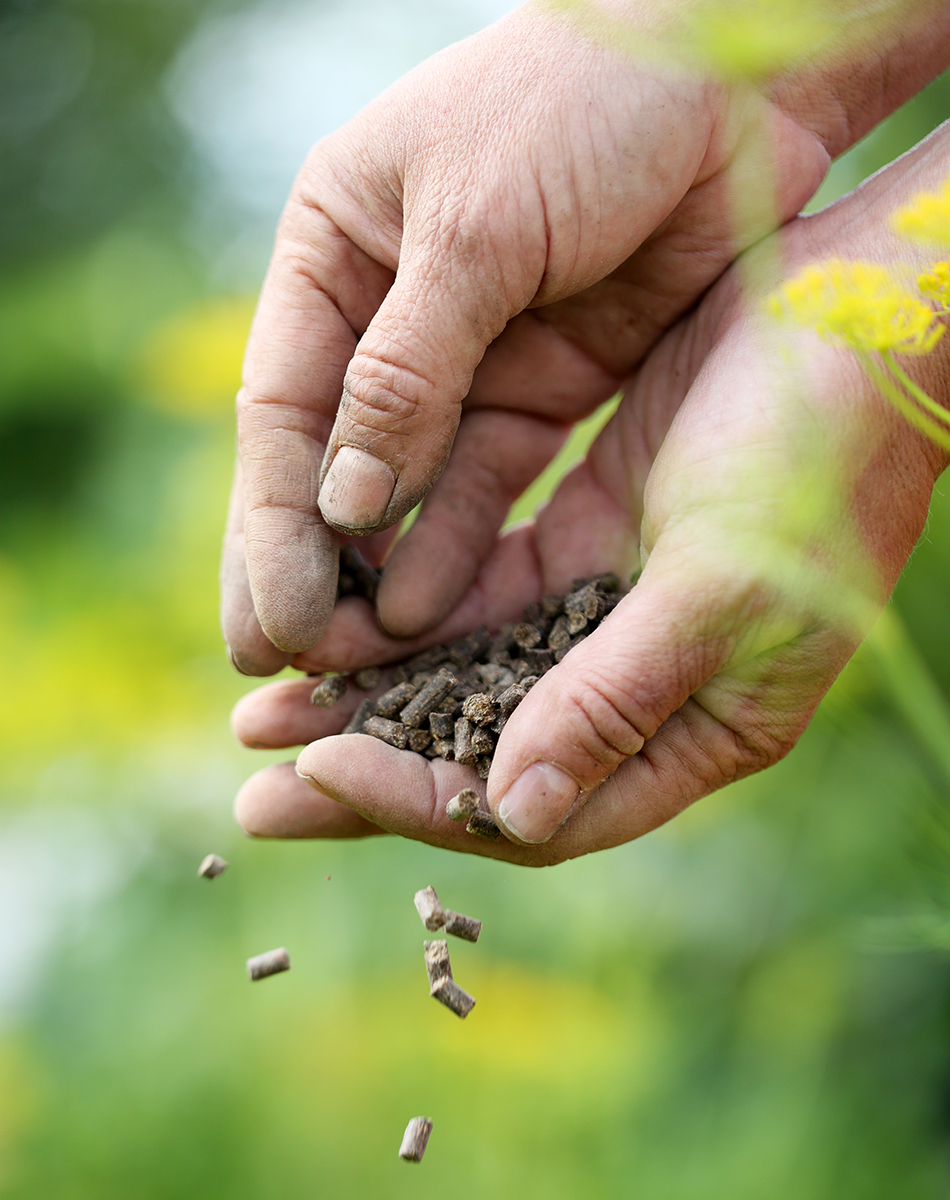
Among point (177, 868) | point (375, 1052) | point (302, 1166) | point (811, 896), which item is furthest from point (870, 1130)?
point (177, 868)

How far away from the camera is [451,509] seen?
141 centimetres

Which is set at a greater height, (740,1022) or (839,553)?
(839,553)

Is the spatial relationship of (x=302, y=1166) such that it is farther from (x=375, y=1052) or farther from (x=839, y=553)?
(x=839, y=553)

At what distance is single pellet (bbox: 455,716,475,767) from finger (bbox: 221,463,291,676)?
30 cm

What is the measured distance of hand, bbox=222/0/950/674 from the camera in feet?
3.42

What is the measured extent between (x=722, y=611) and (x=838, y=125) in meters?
0.76

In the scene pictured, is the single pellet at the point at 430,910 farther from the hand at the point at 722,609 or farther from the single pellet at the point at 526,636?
the single pellet at the point at 526,636

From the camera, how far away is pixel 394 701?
1.23m

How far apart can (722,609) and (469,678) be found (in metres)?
0.43

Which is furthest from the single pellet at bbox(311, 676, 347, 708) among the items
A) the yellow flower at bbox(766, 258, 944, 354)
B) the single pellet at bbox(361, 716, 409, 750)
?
the yellow flower at bbox(766, 258, 944, 354)

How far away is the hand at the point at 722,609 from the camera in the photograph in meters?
0.92

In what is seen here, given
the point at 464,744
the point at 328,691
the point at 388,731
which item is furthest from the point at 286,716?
the point at 464,744

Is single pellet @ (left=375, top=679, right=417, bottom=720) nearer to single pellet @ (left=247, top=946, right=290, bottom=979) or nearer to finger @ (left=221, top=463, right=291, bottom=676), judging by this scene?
finger @ (left=221, top=463, right=291, bottom=676)

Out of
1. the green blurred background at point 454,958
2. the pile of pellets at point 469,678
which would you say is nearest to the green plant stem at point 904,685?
the green blurred background at point 454,958
